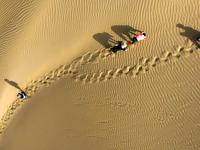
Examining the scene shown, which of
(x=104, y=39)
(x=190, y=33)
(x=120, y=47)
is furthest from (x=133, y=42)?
(x=190, y=33)

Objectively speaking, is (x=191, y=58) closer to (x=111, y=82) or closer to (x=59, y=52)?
(x=111, y=82)

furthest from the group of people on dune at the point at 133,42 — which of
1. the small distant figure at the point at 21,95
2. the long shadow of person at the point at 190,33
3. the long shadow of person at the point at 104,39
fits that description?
the small distant figure at the point at 21,95

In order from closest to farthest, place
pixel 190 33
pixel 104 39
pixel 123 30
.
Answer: pixel 190 33 < pixel 123 30 < pixel 104 39

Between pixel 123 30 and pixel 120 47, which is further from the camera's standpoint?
pixel 123 30

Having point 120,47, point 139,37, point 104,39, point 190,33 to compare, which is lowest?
point 190,33

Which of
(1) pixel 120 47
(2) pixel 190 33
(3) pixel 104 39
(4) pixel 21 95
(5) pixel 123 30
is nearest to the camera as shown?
(2) pixel 190 33

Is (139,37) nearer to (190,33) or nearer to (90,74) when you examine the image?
(190,33)

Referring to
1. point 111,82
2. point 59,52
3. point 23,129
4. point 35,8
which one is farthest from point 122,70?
point 23,129

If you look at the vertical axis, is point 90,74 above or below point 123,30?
below
